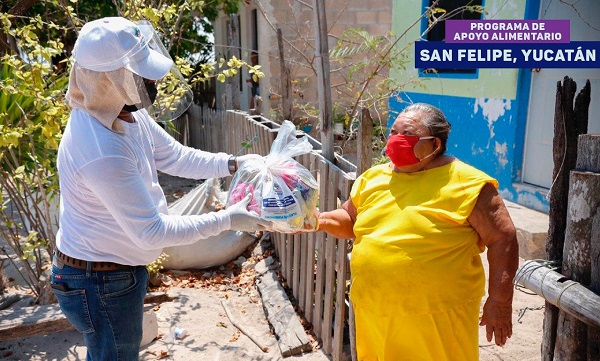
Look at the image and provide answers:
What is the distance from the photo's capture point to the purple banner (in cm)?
553

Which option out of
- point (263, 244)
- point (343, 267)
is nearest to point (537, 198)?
point (263, 244)

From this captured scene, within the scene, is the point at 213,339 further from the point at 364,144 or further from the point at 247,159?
the point at 364,144

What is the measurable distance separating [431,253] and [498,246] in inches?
10.6

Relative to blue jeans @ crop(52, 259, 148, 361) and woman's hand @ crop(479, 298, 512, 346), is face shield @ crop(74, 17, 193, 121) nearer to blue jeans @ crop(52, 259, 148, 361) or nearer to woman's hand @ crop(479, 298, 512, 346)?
blue jeans @ crop(52, 259, 148, 361)

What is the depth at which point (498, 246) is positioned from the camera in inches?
83.3

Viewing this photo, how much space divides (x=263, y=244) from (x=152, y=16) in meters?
2.61

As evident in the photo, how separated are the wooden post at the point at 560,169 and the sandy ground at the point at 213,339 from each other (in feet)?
4.02

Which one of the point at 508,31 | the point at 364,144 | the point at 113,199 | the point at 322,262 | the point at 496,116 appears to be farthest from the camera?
the point at 496,116

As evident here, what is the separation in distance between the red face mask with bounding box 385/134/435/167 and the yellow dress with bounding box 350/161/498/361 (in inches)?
3.2

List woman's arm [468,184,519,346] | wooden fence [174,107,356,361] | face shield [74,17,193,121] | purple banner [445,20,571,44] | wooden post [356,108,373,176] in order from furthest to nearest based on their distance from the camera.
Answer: purple banner [445,20,571,44] → wooden fence [174,107,356,361] → wooden post [356,108,373,176] → woman's arm [468,184,519,346] → face shield [74,17,193,121]

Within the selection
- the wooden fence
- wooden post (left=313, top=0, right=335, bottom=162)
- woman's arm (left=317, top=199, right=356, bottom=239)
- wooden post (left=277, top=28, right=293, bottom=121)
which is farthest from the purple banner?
woman's arm (left=317, top=199, right=356, bottom=239)

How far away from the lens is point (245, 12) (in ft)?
41.6

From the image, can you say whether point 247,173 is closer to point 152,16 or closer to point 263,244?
point 152,16

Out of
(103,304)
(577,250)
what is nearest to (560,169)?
(577,250)
